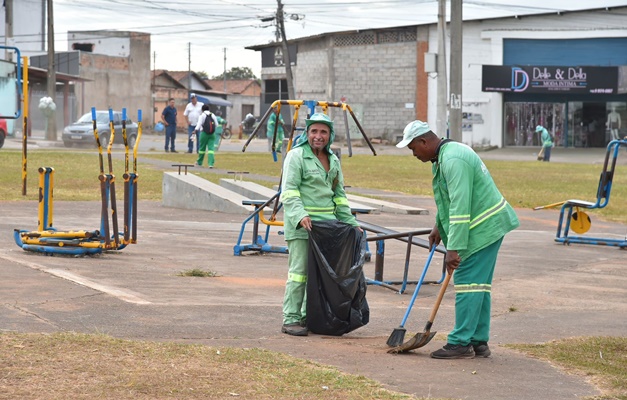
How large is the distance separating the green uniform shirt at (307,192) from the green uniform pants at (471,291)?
129cm

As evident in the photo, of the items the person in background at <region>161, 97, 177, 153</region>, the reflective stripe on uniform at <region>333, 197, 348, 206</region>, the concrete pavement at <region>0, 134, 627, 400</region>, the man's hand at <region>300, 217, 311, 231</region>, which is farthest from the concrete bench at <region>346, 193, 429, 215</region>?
the person in background at <region>161, 97, 177, 153</region>

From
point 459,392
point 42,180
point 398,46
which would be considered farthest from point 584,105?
point 459,392

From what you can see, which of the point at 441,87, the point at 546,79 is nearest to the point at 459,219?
the point at 441,87

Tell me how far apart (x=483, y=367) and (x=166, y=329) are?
2.22 meters

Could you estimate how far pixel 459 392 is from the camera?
6.12 m

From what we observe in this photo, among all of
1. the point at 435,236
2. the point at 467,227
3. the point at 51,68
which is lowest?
the point at 435,236

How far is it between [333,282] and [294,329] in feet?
1.48

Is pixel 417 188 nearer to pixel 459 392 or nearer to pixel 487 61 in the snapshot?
pixel 459 392

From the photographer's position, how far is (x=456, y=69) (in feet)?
71.8

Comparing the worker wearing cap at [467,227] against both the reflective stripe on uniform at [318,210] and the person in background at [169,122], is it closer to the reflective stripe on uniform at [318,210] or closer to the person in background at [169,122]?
the reflective stripe on uniform at [318,210]

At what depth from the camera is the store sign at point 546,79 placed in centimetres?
5106

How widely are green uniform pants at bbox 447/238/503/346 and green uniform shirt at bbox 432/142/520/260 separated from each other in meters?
0.08

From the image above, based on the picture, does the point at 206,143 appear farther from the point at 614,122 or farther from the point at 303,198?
the point at 614,122

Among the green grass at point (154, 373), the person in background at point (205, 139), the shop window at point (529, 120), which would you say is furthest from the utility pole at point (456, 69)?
the shop window at point (529, 120)
